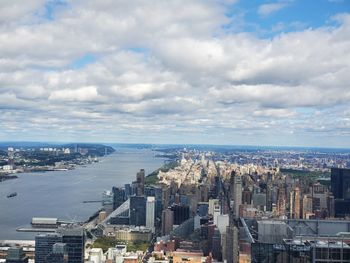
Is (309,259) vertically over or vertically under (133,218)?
over

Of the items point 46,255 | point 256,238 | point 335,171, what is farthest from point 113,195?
point 256,238

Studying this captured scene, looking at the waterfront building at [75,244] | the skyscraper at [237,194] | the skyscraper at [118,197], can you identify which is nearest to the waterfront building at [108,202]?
the skyscraper at [118,197]

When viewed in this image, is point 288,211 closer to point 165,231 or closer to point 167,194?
point 165,231

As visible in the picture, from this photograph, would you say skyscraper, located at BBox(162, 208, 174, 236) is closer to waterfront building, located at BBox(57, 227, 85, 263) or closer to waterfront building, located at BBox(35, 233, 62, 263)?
waterfront building, located at BBox(35, 233, 62, 263)

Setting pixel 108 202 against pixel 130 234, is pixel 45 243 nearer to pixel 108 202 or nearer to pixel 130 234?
pixel 130 234

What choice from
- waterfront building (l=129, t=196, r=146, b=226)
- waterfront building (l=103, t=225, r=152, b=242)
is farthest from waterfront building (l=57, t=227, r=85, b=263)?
waterfront building (l=129, t=196, r=146, b=226)

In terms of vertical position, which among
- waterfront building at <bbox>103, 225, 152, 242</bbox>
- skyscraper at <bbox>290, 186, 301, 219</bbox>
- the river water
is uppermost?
skyscraper at <bbox>290, 186, 301, 219</bbox>

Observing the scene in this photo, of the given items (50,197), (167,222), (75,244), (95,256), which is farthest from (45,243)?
(50,197)
